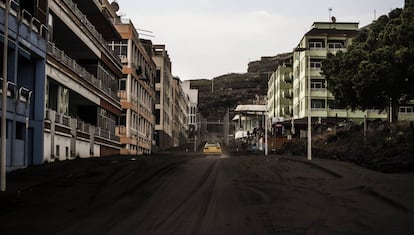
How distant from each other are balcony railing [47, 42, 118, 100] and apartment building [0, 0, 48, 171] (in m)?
2.43

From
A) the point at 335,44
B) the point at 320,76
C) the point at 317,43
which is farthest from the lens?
the point at 335,44

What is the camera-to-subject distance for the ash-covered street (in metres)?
13.7

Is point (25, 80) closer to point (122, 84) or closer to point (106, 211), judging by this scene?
point (106, 211)

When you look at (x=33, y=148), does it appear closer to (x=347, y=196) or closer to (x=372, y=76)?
(x=347, y=196)

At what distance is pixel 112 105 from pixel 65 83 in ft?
64.2

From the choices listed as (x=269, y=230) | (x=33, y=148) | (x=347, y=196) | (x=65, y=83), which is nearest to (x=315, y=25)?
(x=65, y=83)

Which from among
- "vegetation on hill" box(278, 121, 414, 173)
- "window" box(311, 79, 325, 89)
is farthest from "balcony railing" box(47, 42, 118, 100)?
"window" box(311, 79, 325, 89)

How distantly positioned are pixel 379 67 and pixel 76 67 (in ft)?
74.7

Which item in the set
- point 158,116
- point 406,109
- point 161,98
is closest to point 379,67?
point 406,109

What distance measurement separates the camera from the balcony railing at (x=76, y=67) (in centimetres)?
3556

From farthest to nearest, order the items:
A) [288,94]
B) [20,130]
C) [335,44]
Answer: [288,94], [335,44], [20,130]

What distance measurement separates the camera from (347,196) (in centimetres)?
1922

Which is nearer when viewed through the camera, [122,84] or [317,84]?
[122,84]

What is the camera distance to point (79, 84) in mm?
43719
